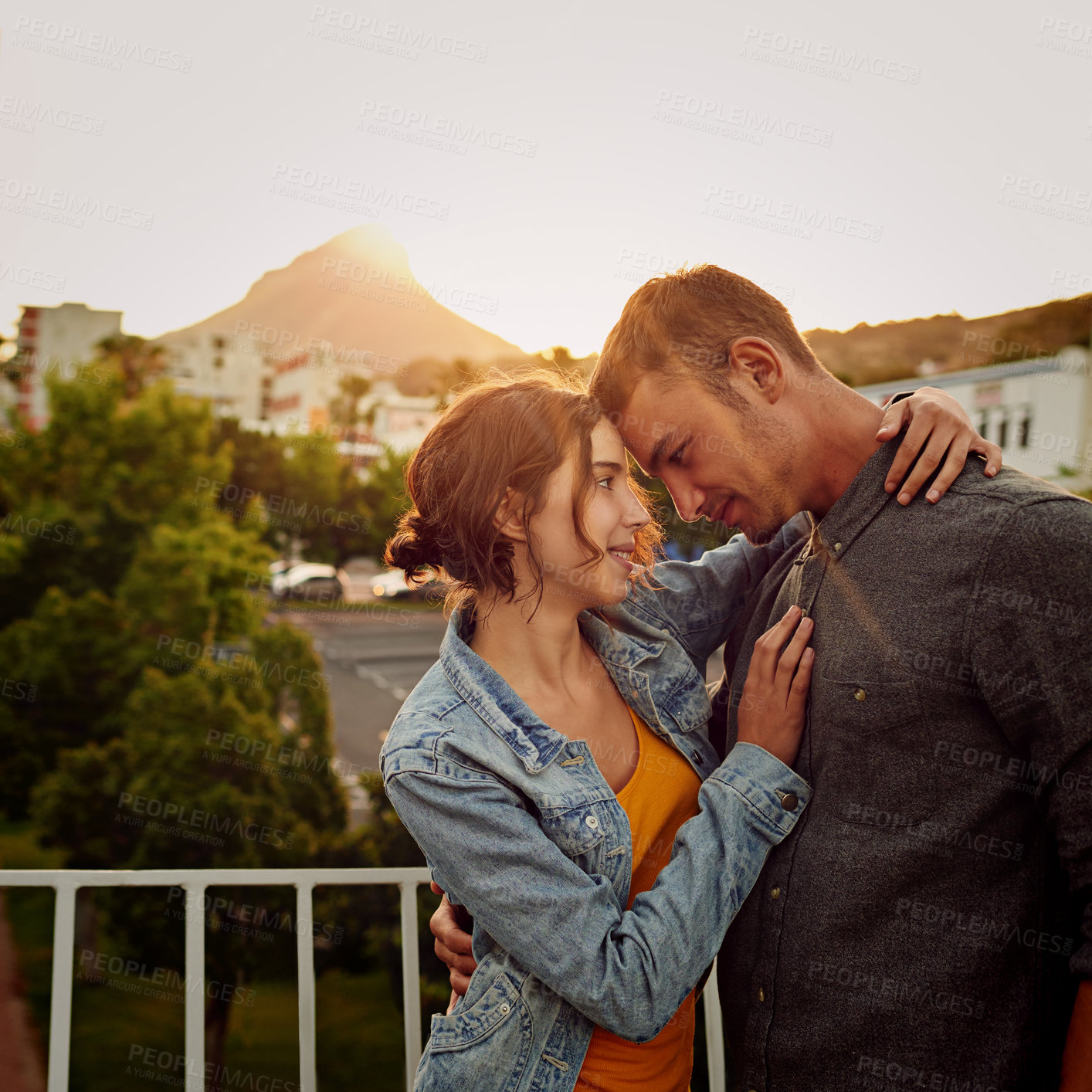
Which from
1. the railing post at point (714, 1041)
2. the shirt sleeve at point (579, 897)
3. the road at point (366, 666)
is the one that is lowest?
the road at point (366, 666)

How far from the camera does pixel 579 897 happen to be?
1.38m

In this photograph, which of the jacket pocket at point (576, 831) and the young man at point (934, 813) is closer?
the young man at point (934, 813)

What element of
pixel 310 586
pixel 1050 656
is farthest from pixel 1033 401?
pixel 1050 656

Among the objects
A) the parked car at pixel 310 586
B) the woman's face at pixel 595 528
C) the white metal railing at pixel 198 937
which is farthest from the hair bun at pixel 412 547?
the parked car at pixel 310 586

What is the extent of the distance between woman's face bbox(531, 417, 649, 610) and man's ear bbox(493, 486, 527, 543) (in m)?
0.02

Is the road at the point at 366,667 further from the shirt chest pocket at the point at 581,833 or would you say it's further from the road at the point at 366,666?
the shirt chest pocket at the point at 581,833

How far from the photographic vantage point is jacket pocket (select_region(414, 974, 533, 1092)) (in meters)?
1.50

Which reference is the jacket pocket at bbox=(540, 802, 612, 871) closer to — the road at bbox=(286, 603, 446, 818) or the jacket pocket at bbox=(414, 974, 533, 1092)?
the jacket pocket at bbox=(414, 974, 533, 1092)

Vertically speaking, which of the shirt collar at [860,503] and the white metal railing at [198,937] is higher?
the shirt collar at [860,503]

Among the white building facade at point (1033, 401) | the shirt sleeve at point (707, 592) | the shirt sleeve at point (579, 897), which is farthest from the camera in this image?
the white building facade at point (1033, 401)

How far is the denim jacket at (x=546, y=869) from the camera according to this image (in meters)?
1.37

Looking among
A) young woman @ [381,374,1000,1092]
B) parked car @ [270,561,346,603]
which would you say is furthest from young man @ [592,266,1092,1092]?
parked car @ [270,561,346,603]

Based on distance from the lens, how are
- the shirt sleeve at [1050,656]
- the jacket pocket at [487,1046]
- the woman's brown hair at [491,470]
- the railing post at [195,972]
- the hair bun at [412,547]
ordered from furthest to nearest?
1. the railing post at [195,972]
2. the hair bun at [412,547]
3. the woman's brown hair at [491,470]
4. the jacket pocket at [487,1046]
5. the shirt sleeve at [1050,656]

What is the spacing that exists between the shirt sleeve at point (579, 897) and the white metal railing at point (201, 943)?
55cm
